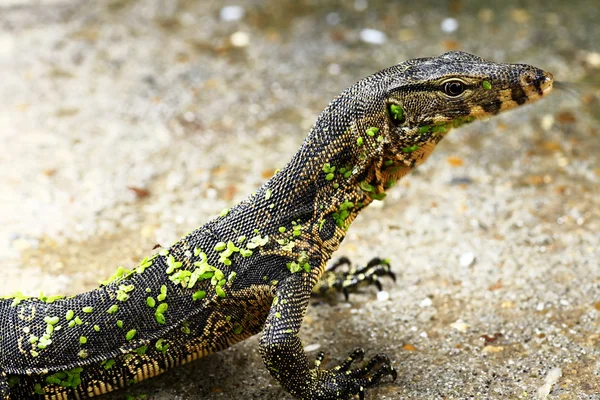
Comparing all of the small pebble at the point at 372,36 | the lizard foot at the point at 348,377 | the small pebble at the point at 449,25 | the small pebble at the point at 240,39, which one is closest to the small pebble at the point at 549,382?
the lizard foot at the point at 348,377

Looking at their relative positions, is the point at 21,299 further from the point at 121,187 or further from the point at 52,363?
the point at 121,187

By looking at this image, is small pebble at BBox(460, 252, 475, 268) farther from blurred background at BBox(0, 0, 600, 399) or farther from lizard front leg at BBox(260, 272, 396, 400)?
lizard front leg at BBox(260, 272, 396, 400)

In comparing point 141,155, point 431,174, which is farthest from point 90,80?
point 431,174

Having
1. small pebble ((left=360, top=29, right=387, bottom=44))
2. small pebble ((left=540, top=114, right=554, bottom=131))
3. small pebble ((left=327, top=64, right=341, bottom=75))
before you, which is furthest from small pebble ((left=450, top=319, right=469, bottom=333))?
small pebble ((left=360, top=29, right=387, bottom=44))

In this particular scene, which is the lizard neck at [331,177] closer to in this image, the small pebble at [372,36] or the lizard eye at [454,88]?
the lizard eye at [454,88]

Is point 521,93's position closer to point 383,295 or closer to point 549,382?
point 549,382

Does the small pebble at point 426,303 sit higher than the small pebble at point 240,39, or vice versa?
the small pebble at point 240,39
